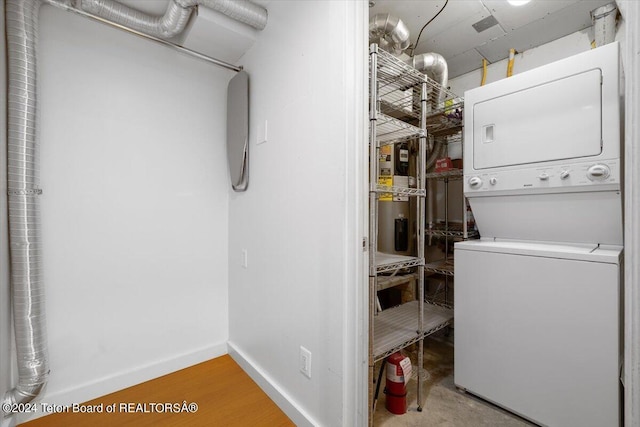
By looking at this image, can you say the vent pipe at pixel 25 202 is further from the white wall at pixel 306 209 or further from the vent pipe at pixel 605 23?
the vent pipe at pixel 605 23

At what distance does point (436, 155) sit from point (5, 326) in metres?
3.17

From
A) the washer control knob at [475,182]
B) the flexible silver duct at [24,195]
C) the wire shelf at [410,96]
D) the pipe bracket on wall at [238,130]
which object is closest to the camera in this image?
the flexible silver duct at [24,195]

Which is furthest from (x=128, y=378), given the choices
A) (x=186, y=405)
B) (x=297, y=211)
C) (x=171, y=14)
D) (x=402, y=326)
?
(x=171, y=14)

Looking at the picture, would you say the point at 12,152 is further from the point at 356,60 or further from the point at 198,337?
the point at 356,60

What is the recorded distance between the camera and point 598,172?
4.23 feet

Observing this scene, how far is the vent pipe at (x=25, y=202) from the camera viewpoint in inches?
52.4

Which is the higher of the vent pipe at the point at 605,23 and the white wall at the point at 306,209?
the vent pipe at the point at 605,23

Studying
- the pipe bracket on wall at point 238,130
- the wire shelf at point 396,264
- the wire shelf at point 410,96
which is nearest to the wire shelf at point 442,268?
the wire shelf at point 396,264

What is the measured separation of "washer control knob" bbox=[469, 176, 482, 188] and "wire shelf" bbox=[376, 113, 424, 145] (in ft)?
1.54

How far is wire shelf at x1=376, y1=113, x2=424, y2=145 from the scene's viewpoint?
59.8 inches

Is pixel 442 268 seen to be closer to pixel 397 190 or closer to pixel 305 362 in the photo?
pixel 397 190

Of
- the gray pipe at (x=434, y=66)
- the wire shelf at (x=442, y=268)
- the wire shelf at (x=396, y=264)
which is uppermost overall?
the gray pipe at (x=434, y=66)

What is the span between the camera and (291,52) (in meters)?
1.53

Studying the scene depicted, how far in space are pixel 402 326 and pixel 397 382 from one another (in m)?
0.32
